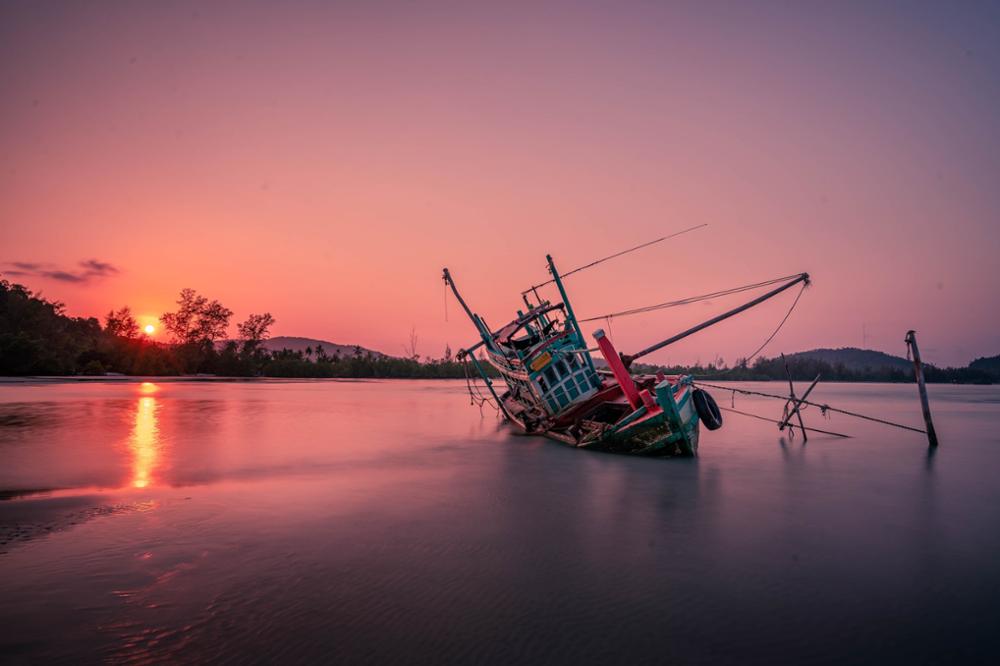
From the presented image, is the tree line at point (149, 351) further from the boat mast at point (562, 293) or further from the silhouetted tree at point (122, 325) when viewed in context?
the boat mast at point (562, 293)

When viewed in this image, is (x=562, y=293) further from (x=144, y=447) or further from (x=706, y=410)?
(x=144, y=447)

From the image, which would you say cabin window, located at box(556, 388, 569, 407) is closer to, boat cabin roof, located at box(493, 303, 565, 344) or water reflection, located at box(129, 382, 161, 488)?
boat cabin roof, located at box(493, 303, 565, 344)

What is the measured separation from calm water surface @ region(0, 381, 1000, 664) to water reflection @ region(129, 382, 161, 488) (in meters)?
0.22

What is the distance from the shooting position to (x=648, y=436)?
15578 millimetres

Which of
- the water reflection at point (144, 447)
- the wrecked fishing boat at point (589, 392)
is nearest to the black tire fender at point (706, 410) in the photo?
the wrecked fishing boat at point (589, 392)

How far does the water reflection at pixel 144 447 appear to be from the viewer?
40.9 ft

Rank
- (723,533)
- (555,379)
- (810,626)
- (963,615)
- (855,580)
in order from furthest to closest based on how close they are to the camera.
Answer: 1. (555,379)
2. (723,533)
3. (855,580)
4. (963,615)
5. (810,626)

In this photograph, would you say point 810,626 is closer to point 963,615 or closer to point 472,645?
point 963,615

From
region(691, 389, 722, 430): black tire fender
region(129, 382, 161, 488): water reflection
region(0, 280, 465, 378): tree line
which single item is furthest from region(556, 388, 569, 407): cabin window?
region(0, 280, 465, 378): tree line

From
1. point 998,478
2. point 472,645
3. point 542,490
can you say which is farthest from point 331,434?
point 998,478

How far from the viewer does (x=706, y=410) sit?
627 inches

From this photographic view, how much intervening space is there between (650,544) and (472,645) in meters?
4.14

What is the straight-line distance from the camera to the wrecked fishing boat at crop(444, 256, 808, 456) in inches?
601

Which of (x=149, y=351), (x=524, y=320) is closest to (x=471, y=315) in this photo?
(x=524, y=320)
